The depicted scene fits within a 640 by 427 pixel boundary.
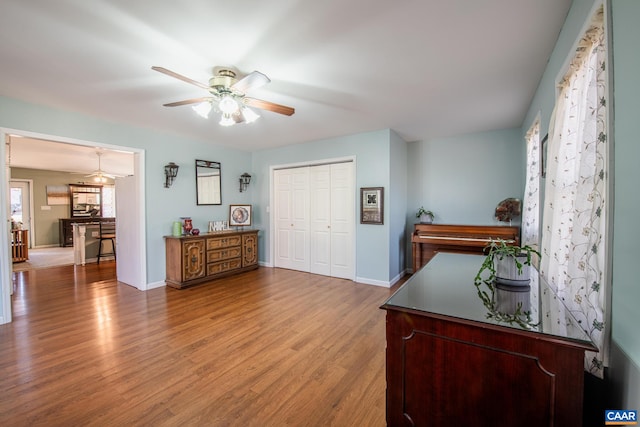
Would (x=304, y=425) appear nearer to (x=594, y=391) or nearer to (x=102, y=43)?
(x=594, y=391)

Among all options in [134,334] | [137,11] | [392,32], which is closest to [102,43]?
[137,11]

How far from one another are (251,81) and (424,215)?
3896mm

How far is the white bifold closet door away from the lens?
464 centimetres

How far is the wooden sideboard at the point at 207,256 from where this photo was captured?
4109 millimetres

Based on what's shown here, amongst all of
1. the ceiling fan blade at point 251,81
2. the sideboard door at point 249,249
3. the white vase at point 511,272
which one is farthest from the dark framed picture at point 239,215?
the white vase at point 511,272

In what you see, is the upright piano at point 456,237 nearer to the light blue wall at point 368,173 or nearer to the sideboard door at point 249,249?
the light blue wall at point 368,173

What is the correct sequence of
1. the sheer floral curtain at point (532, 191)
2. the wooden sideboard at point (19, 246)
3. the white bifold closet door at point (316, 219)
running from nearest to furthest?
the sheer floral curtain at point (532, 191)
the white bifold closet door at point (316, 219)
the wooden sideboard at point (19, 246)

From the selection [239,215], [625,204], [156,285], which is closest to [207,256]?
[156,285]

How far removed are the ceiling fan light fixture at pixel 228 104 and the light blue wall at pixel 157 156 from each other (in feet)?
7.85

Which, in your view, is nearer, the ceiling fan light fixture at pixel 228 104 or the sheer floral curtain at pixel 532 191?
the ceiling fan light fixture at pixel 228 104

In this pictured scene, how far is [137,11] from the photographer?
62.8 inches

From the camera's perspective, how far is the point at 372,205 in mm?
4238

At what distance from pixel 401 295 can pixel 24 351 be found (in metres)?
3.19

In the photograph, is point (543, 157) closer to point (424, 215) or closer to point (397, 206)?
point (397, 206)
